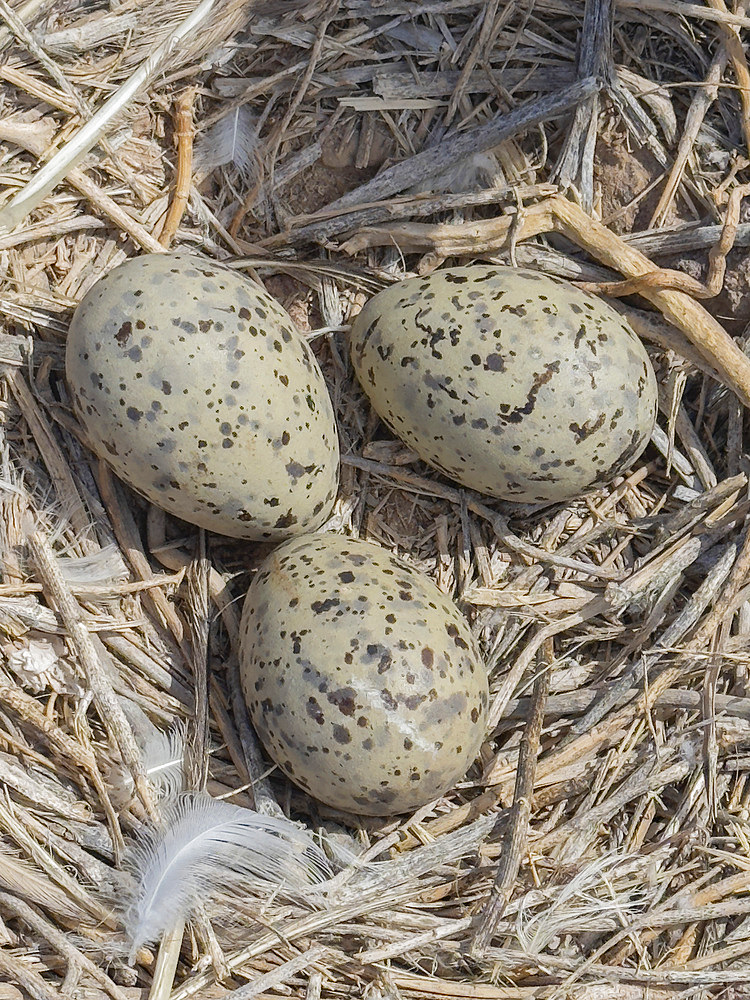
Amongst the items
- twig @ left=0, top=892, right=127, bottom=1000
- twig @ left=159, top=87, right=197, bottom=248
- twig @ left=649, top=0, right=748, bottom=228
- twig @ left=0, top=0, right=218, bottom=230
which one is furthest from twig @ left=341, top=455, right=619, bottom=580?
twig @ left=0, top=892, right=127, bottom=1000

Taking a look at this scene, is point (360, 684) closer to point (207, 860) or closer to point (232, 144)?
point (207, 860)

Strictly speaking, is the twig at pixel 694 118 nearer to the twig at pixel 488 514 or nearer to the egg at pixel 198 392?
the twig at pixel 488 514

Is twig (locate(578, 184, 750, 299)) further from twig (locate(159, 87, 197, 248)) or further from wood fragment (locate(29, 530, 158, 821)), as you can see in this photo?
wood fragment (locate(29, 530, 158, 821))

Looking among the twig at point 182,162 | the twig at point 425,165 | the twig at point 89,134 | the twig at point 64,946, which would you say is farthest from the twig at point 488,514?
the twig at point 64,946

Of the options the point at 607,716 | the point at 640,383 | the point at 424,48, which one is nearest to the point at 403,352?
the point at 640,383

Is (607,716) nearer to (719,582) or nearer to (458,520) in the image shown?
(719,582)

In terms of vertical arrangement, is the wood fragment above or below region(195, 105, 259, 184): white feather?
below
